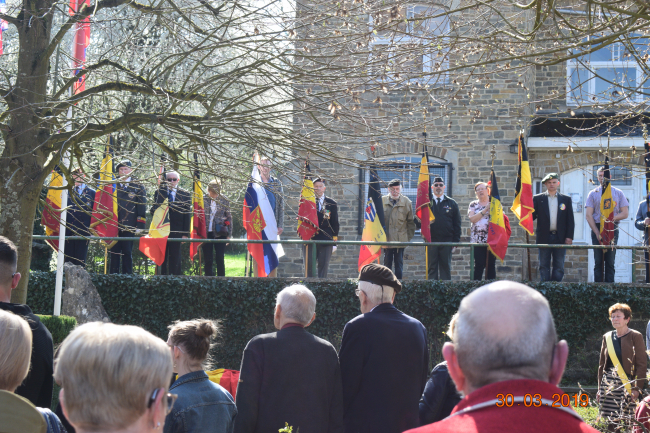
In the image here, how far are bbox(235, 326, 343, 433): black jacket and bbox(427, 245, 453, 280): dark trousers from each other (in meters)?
7.93

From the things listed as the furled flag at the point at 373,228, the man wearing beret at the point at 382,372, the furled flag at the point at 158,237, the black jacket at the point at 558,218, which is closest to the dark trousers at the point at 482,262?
the black jacket at the point at 558,218

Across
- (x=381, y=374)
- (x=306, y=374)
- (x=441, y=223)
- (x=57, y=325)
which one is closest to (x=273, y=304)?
(x=441, y=223)

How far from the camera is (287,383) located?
11.9ft

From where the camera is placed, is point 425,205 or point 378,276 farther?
point 425,205

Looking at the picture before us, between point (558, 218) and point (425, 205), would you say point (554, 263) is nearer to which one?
point (558, 218)

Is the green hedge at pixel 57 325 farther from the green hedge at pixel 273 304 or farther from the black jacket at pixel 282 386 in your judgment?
the black jacket at pixel 282 386

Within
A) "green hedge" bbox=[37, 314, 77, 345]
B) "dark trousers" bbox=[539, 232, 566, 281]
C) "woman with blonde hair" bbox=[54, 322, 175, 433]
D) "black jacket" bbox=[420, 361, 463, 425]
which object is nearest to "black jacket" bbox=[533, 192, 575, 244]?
"dark trousers" bbox=[539, 232, 566, 281]

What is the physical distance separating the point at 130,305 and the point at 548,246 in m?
7.34

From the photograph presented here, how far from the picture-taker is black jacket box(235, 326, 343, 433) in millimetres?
3592

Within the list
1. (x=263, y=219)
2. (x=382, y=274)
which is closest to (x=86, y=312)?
(x=263, y=219)

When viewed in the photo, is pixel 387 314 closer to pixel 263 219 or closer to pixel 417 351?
pixel 417 351

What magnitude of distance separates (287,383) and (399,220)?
8421 mm

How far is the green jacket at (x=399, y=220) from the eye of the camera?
11.8 meters

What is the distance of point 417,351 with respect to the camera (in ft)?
13.2
